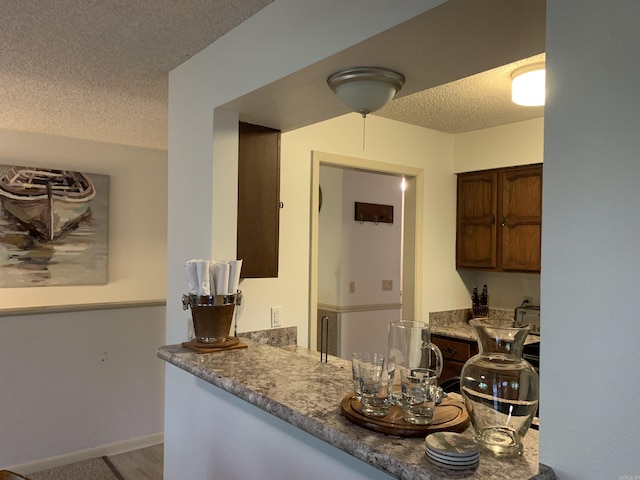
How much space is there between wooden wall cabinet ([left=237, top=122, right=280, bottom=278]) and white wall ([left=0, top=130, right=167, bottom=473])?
1945 millimetres

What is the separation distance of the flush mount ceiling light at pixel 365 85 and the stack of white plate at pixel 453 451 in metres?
1.08

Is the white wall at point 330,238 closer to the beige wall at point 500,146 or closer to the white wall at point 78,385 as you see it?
the beige wall at point 500,146

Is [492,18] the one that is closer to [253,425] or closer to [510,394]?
[510,394]

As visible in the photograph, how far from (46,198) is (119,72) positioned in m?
1.94

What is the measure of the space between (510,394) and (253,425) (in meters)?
0.92

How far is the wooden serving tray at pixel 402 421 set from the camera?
113 cm

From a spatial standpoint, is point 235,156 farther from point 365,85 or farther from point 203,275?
point 365,85

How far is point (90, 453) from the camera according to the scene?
3.54 metres

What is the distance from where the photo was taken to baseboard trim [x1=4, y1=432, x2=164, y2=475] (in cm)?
330

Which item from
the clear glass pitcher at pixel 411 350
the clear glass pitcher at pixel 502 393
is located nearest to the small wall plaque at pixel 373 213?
the clear glass pitcher at pixel 411 350

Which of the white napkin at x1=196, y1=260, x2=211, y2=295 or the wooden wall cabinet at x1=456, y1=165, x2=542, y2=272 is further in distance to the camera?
the wooden wall cabinet at x1=456, y1=165, x2=542, y2=272

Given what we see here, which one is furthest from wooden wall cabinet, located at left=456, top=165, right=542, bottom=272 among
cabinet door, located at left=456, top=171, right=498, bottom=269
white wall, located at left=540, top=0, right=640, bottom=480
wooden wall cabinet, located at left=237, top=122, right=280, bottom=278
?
white wall, located at left=540, top=0, right=640, bottom=480

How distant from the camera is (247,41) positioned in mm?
1816

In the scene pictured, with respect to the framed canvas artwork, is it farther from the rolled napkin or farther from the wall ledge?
the rolled napkin
